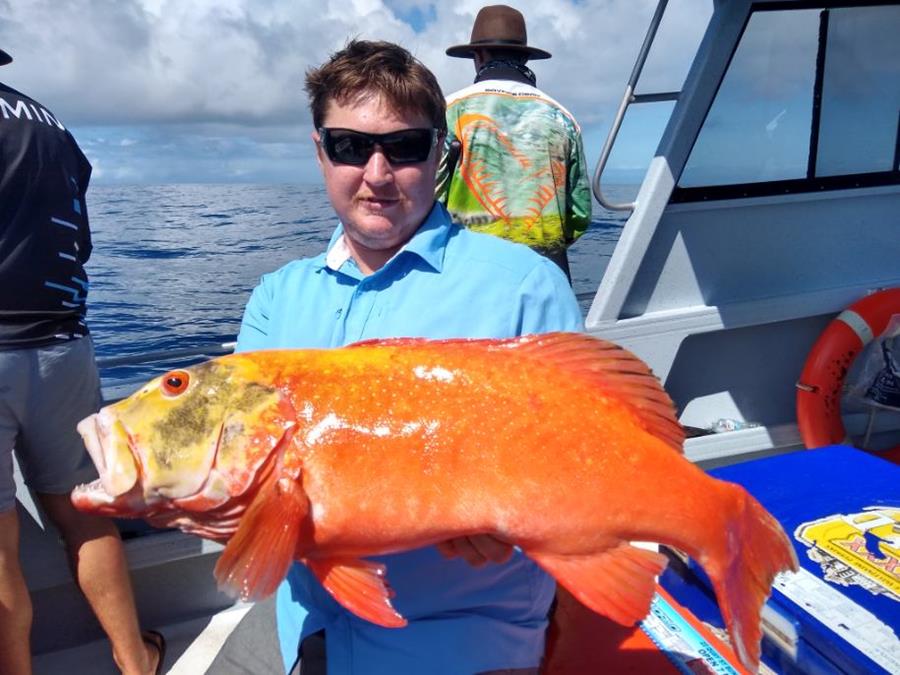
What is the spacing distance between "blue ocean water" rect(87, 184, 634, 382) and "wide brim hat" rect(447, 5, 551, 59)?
67.2 inches

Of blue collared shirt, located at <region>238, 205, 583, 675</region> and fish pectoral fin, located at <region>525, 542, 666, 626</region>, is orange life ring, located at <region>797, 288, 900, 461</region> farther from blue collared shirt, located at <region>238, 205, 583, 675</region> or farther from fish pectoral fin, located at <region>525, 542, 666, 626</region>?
fish pectoral fin, located at <region>525, 542, 666, 626</region>

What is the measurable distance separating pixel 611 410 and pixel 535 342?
232 mm

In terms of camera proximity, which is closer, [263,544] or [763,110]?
[263,544]

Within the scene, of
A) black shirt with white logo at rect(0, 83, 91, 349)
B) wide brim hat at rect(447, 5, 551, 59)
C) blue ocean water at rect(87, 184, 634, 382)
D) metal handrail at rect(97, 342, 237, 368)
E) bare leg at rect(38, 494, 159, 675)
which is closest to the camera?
black shirt with white logo at rect(0, 83, 91, 349)

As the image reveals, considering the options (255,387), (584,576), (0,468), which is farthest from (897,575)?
(0,468)

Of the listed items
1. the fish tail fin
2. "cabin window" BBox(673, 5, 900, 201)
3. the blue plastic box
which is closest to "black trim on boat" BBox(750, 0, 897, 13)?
"cabin window" BBox(673, 5, 900, 201)

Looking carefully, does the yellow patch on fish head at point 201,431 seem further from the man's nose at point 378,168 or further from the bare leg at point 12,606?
the bare leg at point 12,606

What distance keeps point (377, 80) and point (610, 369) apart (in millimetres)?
1013

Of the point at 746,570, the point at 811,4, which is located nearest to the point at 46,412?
the point at 746,570

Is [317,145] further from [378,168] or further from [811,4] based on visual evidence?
[811,4]

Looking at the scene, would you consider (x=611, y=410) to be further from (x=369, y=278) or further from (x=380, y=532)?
(x=369, y=278)

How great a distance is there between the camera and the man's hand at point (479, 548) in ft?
5.00

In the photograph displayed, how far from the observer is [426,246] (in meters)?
1.94

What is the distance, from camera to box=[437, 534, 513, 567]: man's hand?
1525 millimetres
